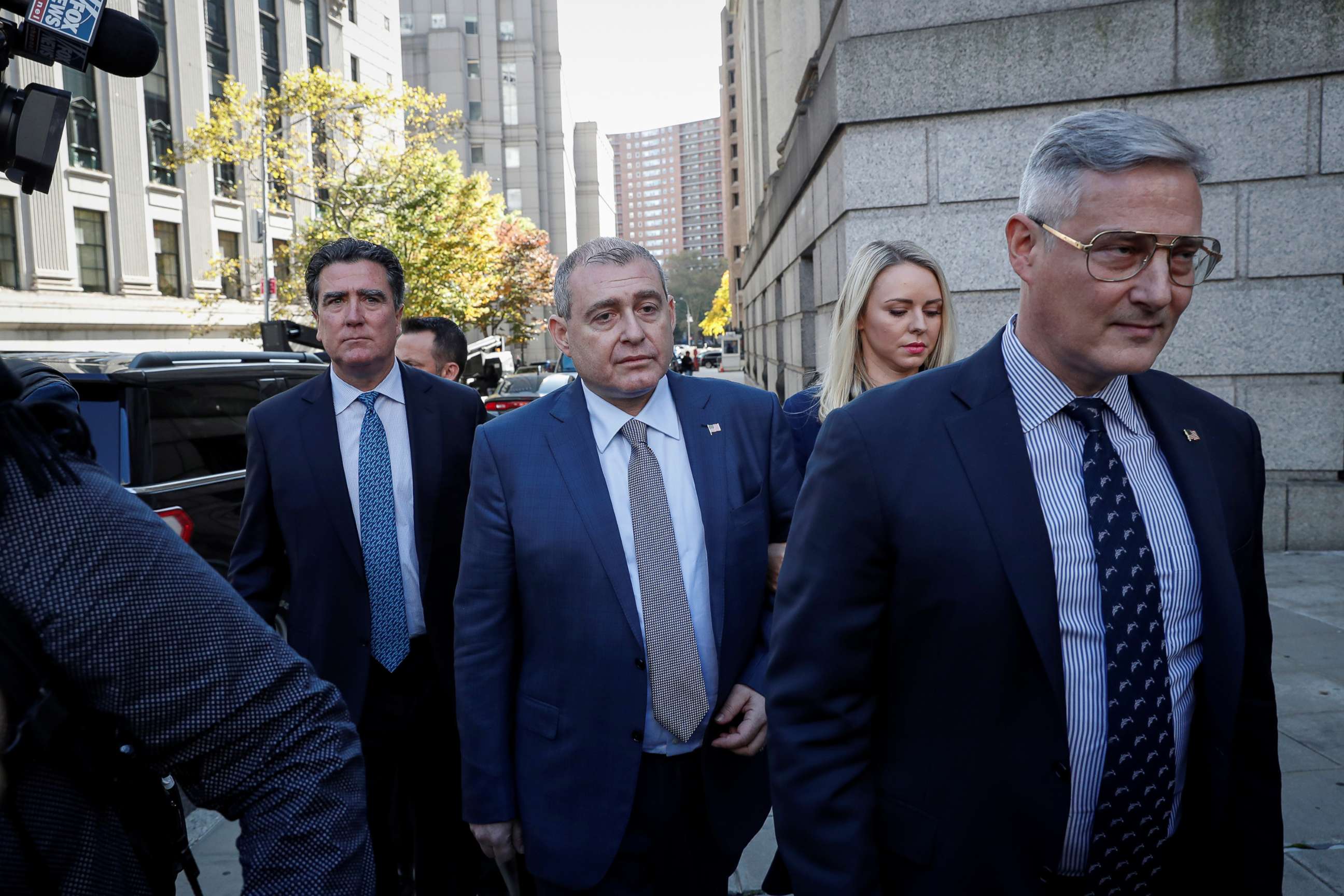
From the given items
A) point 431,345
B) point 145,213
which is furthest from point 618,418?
point 145,213

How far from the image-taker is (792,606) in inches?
73.2

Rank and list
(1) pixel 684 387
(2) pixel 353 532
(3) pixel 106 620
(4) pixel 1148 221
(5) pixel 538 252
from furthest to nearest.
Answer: (5) pixel 538 252
(2) pixel 353 532
(1) pixel 684 387
(4) pixel 1148 221
(3) pixel 106 620

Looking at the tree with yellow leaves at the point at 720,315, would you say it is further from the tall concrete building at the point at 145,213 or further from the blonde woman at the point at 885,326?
the blonde woman at the point at 885,326

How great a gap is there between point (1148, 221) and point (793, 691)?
1.04 m

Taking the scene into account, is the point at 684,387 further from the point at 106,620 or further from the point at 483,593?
the point at 106,620

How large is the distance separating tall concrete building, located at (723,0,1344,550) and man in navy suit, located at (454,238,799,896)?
5448mm

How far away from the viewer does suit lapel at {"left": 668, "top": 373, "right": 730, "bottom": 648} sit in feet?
8.55

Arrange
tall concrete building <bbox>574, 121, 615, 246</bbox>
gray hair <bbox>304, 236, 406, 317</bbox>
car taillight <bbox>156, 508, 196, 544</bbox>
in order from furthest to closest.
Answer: tall concrete building <bbox>574, 121, 615, 246</bbox> → car taillight <bbox>156, 508, 196, 544</bbox> → gray hair <bbox>304, 236, 406, 317</bbox>

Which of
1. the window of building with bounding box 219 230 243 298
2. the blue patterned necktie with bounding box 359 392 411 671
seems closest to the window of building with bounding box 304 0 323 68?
the window of building with bounding box 219 230 243 298

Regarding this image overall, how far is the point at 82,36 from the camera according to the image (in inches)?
107

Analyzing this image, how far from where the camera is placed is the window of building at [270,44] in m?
40.8

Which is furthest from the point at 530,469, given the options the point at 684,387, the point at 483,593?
the point at 684,387

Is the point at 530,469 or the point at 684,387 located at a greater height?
the point at 684,387

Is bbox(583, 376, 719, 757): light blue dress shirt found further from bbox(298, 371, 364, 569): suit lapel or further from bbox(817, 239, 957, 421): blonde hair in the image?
bbox(817, 239, 957, 421): blonde hair
